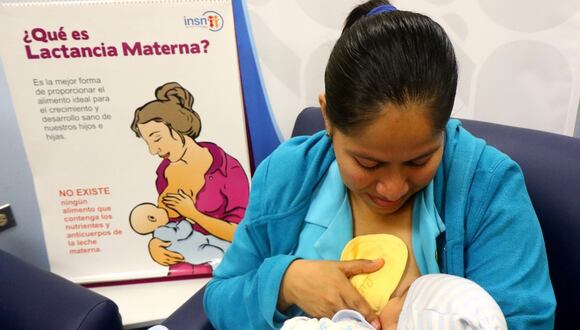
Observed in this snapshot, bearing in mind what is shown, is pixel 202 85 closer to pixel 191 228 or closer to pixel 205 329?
pixel 191 228

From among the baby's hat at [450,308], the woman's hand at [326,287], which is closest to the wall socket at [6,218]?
the woman's hand at [326,287]

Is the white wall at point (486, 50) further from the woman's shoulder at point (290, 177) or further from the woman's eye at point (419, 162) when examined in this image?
the woman's eye at point (419, 162)

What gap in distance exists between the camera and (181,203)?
1460 mm

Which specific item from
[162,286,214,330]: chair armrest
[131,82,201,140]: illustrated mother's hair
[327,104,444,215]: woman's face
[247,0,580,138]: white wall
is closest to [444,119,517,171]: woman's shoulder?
[327,104,444,215]: woman's face

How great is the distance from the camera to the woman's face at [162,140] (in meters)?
1.37

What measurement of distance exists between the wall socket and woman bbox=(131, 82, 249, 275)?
48 centimetres

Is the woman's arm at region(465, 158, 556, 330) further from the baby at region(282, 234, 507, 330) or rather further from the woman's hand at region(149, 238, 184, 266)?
the woman's hand at region(149, 238, 184, 266)

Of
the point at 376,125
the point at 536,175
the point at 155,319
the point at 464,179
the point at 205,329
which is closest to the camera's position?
the point at 376,125

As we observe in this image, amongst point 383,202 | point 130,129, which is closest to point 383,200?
point 383,202

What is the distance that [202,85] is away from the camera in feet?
4.39

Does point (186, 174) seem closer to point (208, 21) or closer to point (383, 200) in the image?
point (208, 21)

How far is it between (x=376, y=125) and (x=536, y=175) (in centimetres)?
46

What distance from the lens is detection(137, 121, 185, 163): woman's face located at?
1.37 meters

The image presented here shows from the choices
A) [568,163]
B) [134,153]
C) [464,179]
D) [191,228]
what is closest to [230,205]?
[191,228]
